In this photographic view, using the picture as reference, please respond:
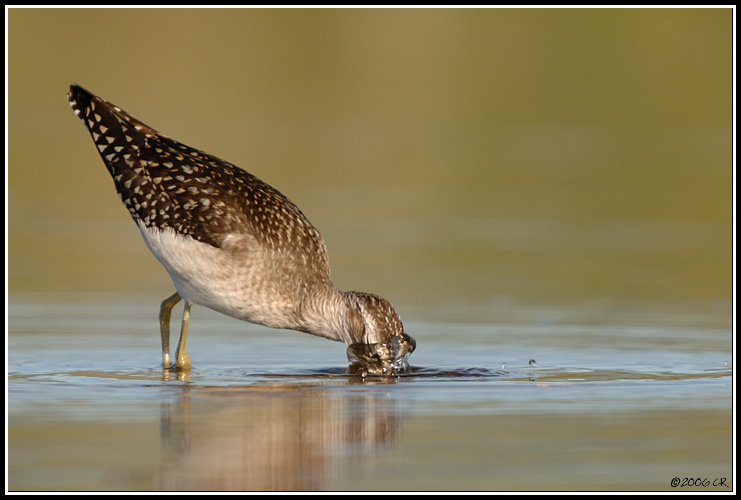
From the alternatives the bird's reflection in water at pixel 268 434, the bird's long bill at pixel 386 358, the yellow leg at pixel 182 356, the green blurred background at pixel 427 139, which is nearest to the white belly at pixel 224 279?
the yellow leg at pixel 182 356

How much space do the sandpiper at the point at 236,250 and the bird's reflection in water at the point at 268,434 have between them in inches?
47.2

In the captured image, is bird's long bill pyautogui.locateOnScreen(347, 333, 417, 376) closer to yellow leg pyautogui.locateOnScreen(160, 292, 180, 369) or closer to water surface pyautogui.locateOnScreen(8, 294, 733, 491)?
water surface pyautogui.locateOnScreen(8, 294, 733, 491)

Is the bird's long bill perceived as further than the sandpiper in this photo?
No

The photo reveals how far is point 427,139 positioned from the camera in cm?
Answer: 2978

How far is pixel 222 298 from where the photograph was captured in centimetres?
1112

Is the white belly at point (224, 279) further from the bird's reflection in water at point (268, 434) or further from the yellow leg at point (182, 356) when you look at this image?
the bird's reflection in water at point (268, 434)

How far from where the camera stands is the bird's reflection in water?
24.0 feet

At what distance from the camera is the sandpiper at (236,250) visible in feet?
36.1

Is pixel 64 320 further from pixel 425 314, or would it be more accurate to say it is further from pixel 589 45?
pixel 589 45

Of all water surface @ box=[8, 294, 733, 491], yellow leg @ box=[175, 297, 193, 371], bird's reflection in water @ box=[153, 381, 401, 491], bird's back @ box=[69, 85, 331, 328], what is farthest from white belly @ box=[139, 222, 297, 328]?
bird's reflection in water @ box=[153, 381, 401, 491]

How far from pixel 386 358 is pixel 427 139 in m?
19.3

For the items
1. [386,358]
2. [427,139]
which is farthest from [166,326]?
[427,139]

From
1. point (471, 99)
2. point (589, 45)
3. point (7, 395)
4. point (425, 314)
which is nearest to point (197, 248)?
point (7, 395)

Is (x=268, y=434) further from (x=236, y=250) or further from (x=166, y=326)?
(x=166, y=326)
